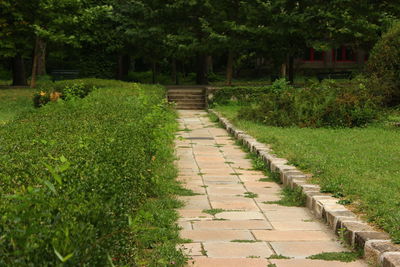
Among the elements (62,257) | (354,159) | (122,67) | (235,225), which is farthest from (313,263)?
(122,67)

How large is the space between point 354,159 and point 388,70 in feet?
27.0

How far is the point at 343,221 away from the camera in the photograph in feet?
18.7

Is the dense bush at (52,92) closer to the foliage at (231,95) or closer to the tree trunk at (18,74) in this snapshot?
the foliage at (231,95)

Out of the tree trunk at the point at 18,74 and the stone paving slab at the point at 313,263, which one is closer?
the stone paving slab at the point at 313,263

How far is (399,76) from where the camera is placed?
16531 millimetres

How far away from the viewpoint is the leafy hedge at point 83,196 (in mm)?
2641

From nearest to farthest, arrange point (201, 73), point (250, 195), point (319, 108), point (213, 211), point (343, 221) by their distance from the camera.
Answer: point (343, 221), point (213, 211), point (250, 195), point (319, 108), point (201, 73)

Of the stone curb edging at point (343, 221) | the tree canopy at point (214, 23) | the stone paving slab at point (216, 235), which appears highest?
the tree canopy at point (214, 23)

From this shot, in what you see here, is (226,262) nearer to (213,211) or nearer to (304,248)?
(304,248)

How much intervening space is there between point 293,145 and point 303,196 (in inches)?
151

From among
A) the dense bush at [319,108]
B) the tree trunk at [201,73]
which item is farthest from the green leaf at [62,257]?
the tree trunk at [201,73]

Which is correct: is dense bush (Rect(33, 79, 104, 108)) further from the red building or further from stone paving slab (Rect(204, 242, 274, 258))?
the red building

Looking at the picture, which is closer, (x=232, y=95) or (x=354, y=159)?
(x=354, y=159)

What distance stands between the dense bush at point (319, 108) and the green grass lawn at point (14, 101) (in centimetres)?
889
